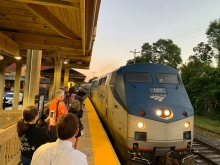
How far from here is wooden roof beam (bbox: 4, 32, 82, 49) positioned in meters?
5.80

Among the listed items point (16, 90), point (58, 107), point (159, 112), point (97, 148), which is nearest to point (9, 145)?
point (58, 107)

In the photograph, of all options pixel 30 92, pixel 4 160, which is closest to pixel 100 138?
pixel 30 92

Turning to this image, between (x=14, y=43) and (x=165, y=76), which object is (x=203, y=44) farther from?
(x=14, y=43)

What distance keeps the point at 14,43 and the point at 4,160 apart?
11.5 ft

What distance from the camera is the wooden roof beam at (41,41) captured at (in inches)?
228

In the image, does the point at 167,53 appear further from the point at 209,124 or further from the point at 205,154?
the point at 205,154

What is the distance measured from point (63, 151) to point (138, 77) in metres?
4.69

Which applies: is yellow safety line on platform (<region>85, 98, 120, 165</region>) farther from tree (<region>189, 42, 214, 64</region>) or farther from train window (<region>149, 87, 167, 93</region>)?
tree (<region>189, 42, 214, 64</region>)

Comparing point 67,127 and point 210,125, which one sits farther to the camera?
point 210,125

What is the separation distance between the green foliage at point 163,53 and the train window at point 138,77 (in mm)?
52605

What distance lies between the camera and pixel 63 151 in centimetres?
175

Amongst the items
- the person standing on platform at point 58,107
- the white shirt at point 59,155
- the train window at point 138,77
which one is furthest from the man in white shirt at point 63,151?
the train window at point 138,77

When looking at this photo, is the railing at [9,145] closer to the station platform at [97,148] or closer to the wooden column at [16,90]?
the station platform at [97,148]

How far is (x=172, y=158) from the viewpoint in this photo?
16.0 ft
